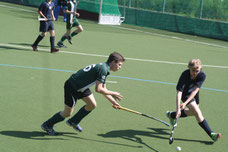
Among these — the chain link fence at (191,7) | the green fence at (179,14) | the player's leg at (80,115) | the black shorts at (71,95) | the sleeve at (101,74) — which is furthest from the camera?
the chain link fence at (191,7)

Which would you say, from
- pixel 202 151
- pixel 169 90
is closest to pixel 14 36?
pixel 169 90

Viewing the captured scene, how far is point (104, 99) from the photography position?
8734 mm

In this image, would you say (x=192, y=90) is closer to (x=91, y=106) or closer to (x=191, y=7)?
(x=91, y=106)

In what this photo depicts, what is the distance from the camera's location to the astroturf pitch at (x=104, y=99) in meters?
6.32

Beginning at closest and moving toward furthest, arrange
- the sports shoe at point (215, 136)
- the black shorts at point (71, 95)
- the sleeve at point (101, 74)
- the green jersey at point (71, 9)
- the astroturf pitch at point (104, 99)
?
the sleeve at point (101, 74) < the black shorts at point (71, 95) < the astroturf pitch at point (104, 99) < the sports shoe at point (215, 136) < the green jersey at point (71, 9)

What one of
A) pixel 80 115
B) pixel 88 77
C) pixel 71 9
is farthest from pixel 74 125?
pixel 71 9

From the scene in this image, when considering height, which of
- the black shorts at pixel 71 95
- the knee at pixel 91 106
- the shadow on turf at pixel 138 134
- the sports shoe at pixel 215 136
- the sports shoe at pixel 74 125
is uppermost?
the black shorts at pixel 71 95

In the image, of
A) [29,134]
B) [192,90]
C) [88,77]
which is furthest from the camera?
[192,90]

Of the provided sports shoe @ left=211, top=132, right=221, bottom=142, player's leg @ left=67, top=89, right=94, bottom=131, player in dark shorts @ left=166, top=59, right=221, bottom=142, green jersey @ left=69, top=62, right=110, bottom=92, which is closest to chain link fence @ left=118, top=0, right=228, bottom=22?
player in dark shorts @ left=166, top=59, right=221, bottom=142

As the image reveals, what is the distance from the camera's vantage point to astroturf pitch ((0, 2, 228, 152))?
6.32 meters

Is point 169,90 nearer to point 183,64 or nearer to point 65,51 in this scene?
point 183,64

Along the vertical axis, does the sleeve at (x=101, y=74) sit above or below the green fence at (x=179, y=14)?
above

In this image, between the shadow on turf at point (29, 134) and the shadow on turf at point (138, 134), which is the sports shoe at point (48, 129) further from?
the shadow on turf at point (138, 134)

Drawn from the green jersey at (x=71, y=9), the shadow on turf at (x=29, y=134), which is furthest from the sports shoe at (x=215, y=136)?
the green jersey at (x=71, y=9)
